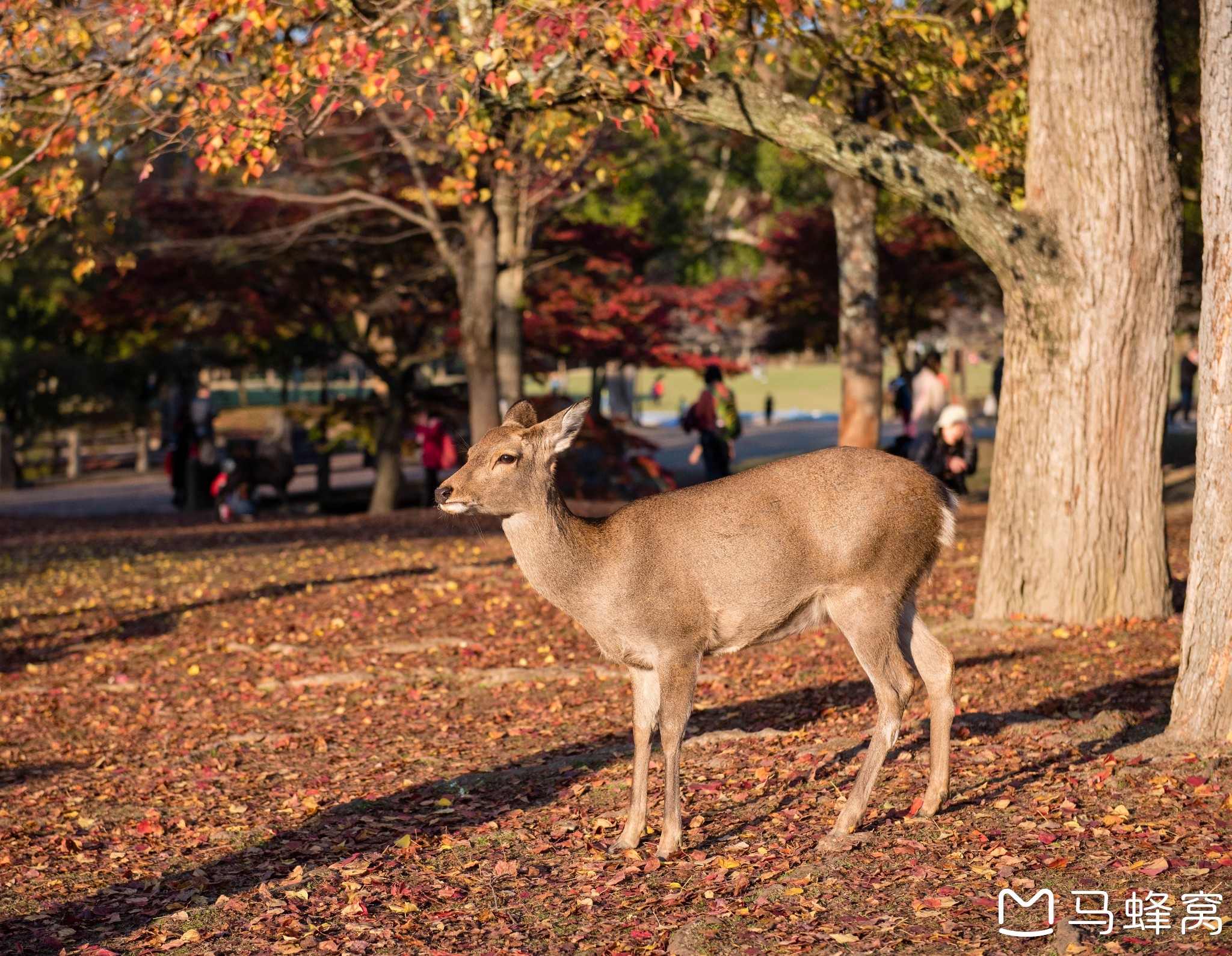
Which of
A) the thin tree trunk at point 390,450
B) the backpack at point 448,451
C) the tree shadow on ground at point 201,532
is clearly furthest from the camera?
the thin tree trunk at point 390,450

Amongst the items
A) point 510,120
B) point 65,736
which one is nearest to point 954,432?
point 510,120

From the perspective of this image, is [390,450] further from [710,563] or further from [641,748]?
[710,563]

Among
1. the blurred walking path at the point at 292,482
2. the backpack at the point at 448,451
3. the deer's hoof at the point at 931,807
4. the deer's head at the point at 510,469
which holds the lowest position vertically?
the blurred walking path at the point at 292,482

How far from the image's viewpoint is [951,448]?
13.4 m

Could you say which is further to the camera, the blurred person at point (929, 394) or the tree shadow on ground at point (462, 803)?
the blurred person at point (929, 394)

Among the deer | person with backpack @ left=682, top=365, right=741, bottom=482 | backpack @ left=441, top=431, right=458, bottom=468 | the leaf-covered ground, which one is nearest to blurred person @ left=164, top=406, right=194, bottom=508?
backpack @ left=441, top=431, right=458, bottom=468

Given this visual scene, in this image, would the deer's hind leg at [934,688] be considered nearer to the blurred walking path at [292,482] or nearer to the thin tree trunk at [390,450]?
the blurred walking path at [292,482]

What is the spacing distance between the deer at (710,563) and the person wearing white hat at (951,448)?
21.4ft

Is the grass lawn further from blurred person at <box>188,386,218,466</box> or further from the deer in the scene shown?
the deer

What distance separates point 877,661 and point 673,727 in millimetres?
1057

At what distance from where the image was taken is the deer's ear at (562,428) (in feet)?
20.6

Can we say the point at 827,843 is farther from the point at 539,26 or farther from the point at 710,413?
the point at 710,413

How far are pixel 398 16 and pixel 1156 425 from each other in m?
Answer: 7.25

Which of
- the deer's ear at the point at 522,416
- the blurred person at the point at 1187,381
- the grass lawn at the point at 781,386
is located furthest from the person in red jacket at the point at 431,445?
the grass lawn at the point at 781,386
